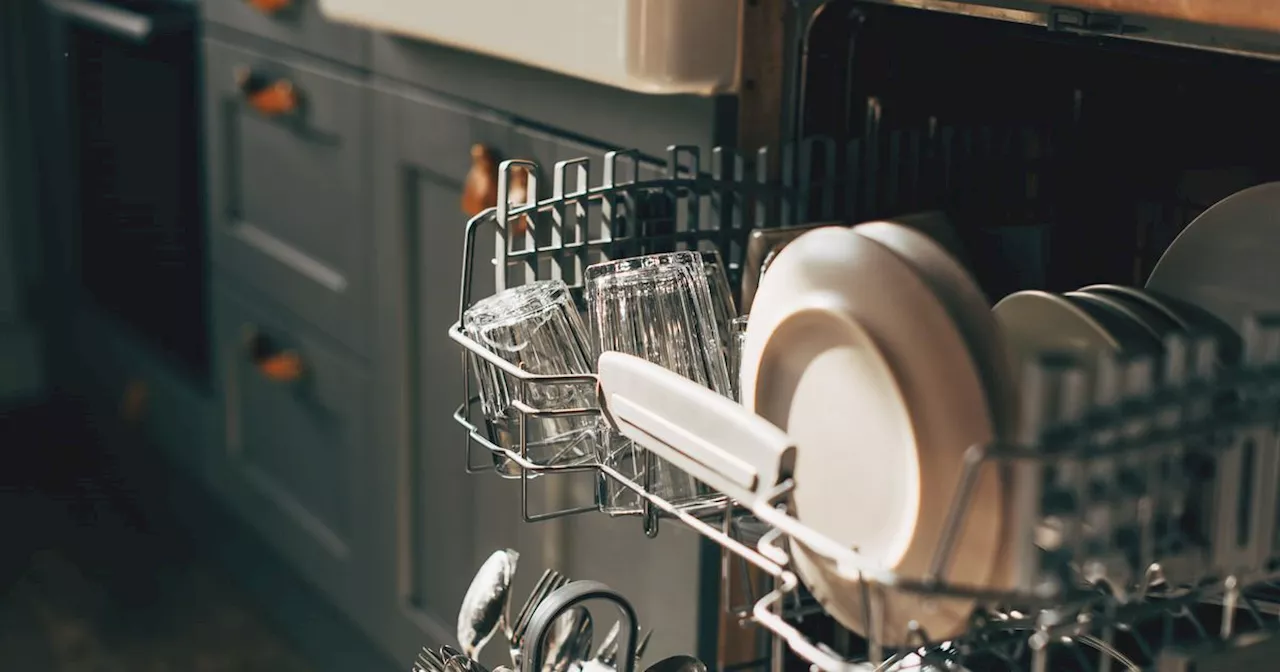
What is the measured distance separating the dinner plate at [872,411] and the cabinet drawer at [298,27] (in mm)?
932

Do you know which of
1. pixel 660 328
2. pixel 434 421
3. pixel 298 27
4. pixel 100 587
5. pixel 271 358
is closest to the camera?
pixel 660 328

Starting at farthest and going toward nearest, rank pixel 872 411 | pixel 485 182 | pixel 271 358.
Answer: pixel 271 358
pixel 485 182
pixel 872 411

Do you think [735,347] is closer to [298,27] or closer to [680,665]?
[680,665]

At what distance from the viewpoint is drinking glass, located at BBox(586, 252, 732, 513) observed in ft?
2.54

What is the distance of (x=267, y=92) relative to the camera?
1.69m

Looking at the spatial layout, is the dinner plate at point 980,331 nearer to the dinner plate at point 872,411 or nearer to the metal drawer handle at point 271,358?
the dinner plate at point 872,411

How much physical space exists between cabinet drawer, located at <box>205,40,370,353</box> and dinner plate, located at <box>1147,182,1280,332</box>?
3.30 feet

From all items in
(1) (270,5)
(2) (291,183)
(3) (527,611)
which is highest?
(1) (270,5)

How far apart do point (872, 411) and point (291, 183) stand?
48.5 inches

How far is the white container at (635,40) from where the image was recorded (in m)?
0.96

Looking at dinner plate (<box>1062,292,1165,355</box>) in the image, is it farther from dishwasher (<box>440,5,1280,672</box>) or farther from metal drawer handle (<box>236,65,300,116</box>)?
metal drawer handle (<box>236,65,300,116</box>)

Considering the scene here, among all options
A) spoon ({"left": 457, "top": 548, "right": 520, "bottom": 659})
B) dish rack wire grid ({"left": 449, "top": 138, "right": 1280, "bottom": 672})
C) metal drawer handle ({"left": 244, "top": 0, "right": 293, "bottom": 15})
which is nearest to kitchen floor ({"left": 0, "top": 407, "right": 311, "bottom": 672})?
metal drawer handle ({"left": 244, "top": 0, "right": 293, "bottom": 15})

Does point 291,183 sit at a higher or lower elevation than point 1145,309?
lower

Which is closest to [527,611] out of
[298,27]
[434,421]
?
[434,421]
